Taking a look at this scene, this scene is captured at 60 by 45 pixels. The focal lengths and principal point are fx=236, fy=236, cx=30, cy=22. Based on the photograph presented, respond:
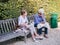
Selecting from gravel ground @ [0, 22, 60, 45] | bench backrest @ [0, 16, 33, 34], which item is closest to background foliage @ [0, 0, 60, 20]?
bench backrest @ [0, 16, 33, 34]

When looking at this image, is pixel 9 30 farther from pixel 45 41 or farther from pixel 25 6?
pixel 25 6

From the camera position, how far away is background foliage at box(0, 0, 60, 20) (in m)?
10.4

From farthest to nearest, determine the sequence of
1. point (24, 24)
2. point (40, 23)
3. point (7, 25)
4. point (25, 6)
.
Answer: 1. point (25, 6)
2. point (40, 23)
3. point (7, 25)
4. point (24, 24)

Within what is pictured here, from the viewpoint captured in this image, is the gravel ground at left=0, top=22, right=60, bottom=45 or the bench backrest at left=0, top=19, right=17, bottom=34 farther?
the bench backrest at left=0, top=19, right=17, bottom=34

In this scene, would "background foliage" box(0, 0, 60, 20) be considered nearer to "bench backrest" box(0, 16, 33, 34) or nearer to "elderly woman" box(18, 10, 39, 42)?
"bench backrest" box(0, 16, 33, 34)

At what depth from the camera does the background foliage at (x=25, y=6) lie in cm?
1044

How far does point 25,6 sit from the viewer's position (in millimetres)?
11391

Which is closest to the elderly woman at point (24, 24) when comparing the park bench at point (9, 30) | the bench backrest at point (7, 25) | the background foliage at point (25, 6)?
the park bench at point (9, 30)

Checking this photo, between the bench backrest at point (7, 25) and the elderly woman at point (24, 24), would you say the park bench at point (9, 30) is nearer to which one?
the bench backrest at point (7, 25)

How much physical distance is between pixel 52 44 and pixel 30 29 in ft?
3.27

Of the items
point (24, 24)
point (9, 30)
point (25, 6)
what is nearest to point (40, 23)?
point (24, 24)

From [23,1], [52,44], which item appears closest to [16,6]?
[23,1]

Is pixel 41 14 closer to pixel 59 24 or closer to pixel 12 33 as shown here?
pixel 12 33

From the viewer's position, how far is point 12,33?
26.9ft
